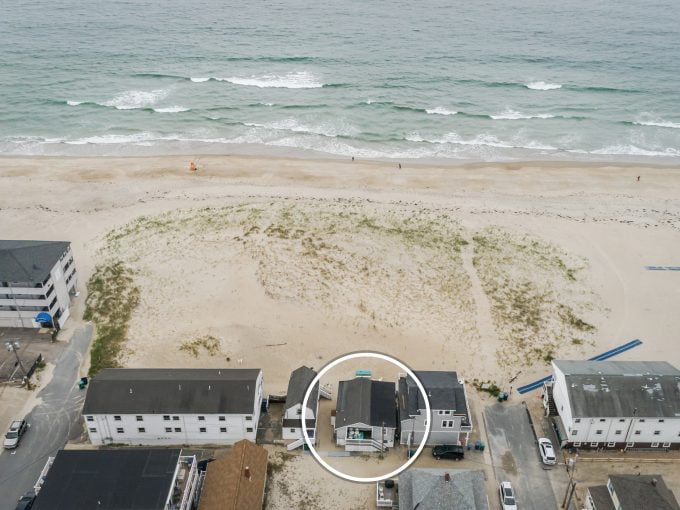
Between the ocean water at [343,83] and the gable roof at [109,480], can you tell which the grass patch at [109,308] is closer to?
the gable roof at [109,480]

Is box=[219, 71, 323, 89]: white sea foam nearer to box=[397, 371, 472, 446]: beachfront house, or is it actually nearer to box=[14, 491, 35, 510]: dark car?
box=[397, 371, 472, 446]: beachfront house

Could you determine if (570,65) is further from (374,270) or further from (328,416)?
(328,416)

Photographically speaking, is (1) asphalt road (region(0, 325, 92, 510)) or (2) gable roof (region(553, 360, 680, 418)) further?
(2) gable roof (region(553, 360, 680, 418))

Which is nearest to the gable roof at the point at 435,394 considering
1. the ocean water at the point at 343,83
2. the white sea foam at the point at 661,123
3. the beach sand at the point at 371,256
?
the beach sand at the point at 371,256

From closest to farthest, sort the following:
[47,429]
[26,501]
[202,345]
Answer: [26,501]
[47,429]
[202,345]

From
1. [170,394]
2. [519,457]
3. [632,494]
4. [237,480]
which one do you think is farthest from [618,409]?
[170,394]

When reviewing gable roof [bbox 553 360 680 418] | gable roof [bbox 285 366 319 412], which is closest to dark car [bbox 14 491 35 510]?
gable roof [bbox 285 366 319 412]

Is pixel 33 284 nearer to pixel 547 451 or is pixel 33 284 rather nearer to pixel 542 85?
pixel 547 451
